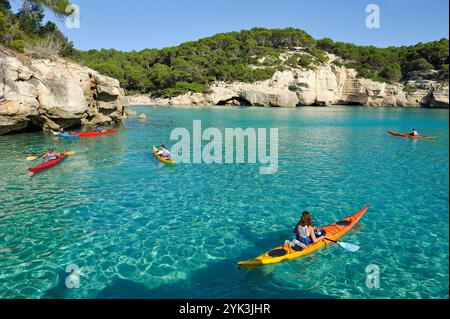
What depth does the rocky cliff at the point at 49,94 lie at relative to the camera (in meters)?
28.0

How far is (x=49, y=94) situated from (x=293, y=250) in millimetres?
30076

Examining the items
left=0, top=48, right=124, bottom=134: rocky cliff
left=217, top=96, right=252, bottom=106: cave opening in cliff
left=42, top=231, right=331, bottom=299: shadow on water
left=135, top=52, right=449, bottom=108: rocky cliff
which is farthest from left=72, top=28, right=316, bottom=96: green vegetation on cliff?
left=42, top=231, right=331, bottom=299: shadow on water

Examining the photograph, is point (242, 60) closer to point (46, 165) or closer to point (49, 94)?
point (49, 94)

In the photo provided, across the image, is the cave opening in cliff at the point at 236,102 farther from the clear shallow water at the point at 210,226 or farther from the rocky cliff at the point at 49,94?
the clear shallow water at the point at 210,226

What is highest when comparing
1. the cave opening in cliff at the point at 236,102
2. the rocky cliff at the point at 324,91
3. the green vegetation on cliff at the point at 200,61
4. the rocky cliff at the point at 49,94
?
the green vegetation on cliff at the point at 200,61

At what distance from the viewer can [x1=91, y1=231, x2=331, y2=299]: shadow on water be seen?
27.5ft

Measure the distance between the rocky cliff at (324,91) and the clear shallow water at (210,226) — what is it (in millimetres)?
67296

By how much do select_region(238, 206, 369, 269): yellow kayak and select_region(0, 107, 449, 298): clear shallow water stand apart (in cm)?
27

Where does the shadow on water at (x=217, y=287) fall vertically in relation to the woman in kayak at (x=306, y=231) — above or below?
below

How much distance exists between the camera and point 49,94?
103ft

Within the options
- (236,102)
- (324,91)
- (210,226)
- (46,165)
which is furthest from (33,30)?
(324,91)

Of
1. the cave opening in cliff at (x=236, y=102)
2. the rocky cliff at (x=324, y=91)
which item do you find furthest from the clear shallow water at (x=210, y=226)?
the cave opening in cliff at (x=236, y=102)

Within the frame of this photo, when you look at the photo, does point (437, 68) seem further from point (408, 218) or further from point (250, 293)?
point (250, 293)

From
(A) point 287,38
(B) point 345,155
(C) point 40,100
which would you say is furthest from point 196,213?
(A) point 287,38
